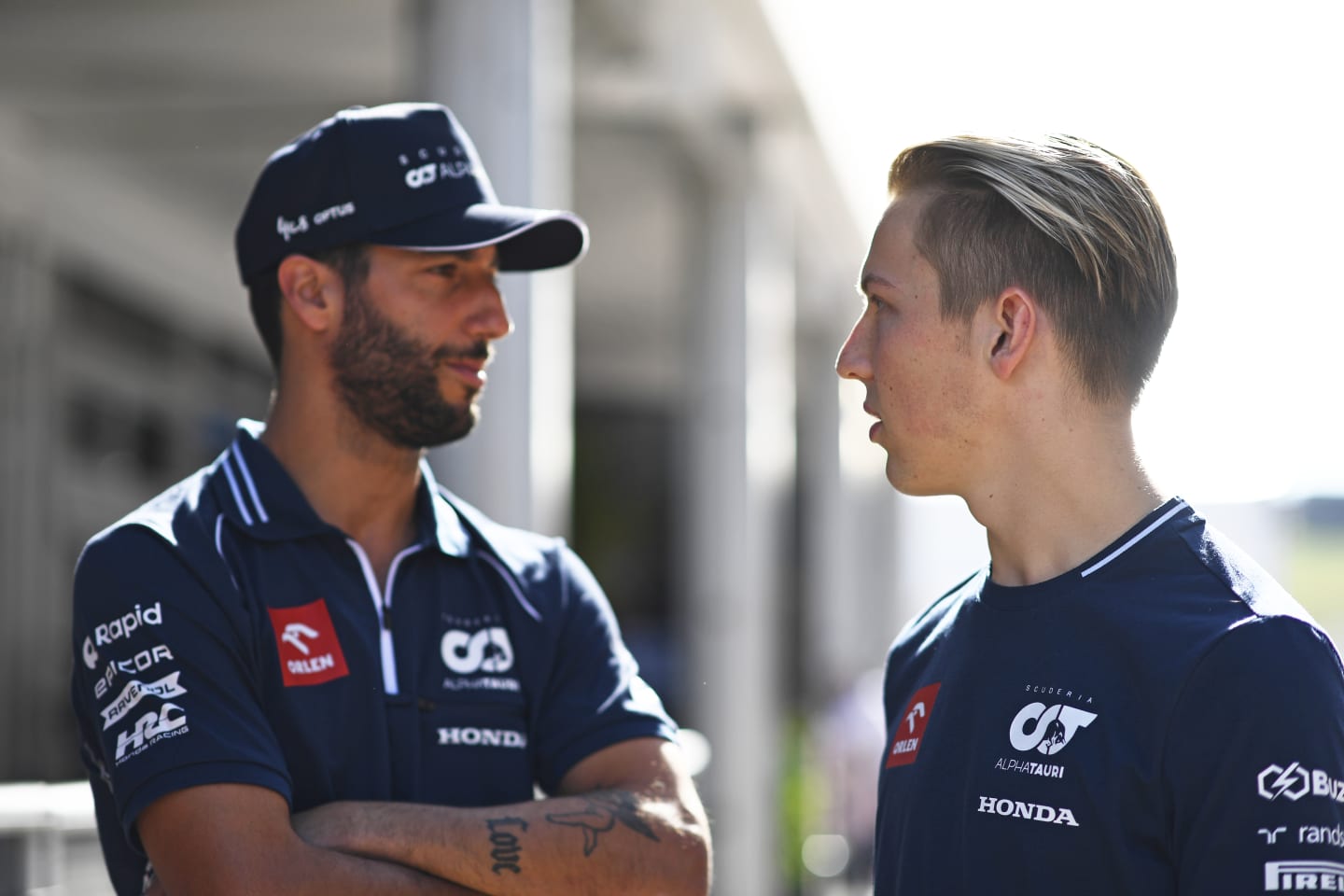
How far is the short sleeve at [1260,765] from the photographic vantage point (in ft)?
5.49

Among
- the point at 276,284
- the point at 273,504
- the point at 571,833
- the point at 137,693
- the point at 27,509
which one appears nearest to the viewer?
the point at 137,693

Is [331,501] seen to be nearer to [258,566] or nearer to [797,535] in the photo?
[258,566]

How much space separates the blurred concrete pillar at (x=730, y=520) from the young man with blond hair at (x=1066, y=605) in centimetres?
858

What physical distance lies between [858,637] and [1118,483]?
19257 millimetres

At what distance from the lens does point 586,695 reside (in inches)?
106

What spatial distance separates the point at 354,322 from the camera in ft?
8.91

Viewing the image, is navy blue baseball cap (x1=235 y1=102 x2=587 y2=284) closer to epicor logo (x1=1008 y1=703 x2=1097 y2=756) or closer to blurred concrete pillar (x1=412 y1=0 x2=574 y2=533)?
epicor logo (x1=1008 y1=703 x2=1097 y2=756)

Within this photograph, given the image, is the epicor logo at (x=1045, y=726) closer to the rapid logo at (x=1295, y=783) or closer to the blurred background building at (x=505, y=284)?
the rapid logo at (x=1295, y=783)

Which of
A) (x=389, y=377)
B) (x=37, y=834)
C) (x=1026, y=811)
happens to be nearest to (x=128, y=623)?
(x=389, y=377)

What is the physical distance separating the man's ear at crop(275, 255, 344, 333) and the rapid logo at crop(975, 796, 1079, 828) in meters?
1.45

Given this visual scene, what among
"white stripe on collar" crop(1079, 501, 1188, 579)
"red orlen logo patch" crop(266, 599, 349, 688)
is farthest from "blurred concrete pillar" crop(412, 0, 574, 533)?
"white stripe on collar" crop(1079, 501, 1188, 579)

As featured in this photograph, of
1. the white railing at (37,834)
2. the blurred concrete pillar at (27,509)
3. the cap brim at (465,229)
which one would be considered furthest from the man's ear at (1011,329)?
the blurred concrete pillar at (27,509)

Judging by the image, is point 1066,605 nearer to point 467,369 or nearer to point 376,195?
point 467,369

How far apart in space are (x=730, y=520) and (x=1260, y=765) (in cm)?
928
